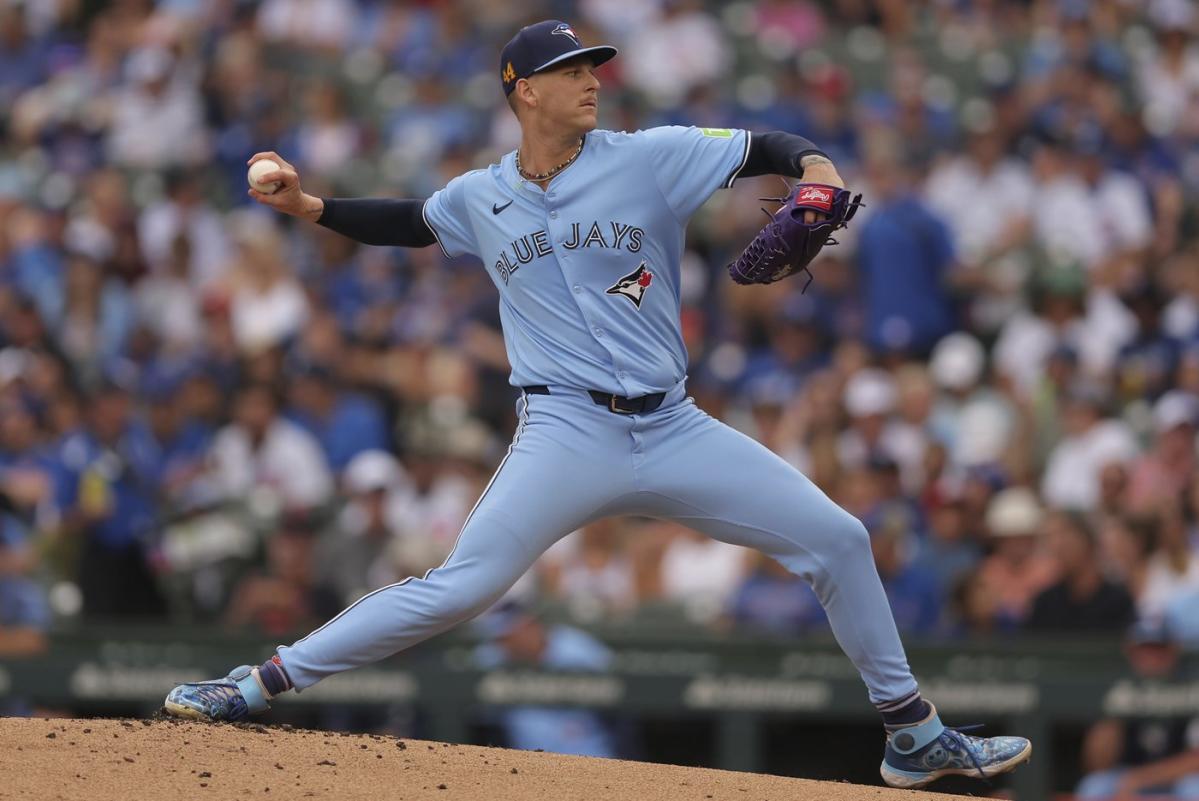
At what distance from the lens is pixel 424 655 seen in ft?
28.8

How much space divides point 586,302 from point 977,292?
620 centimetres

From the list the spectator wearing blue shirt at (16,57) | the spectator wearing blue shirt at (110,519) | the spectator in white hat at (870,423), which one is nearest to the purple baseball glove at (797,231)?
the spectator in white hat at (870,423)

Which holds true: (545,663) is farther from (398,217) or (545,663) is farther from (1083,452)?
(398,217)

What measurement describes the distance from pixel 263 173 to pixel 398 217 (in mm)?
438

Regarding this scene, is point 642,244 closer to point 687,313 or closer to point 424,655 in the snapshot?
point 424,655

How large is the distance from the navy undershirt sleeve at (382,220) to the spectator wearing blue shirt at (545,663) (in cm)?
339

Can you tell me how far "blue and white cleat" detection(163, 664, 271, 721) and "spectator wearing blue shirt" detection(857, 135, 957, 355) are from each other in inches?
234

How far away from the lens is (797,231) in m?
4.79

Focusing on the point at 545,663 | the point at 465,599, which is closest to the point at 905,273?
the point at 545,663

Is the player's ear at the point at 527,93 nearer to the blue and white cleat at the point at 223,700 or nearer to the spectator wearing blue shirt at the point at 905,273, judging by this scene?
the blue and white cleat at the point at 223,700

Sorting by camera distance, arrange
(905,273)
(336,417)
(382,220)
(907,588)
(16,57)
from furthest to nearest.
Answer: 1. (16,57)
2. (905,273)
3. (336,417)
4. (907,588)
5. (382,220)

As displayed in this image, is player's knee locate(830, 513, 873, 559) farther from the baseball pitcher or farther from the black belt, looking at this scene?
the black belt

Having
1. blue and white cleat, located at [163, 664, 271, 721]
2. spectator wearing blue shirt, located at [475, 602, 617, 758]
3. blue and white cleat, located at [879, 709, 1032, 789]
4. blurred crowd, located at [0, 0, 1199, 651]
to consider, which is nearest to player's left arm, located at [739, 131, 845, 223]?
blue and white cleat, located at [879, 709, 1032, 789]

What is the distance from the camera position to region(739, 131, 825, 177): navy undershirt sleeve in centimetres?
495
